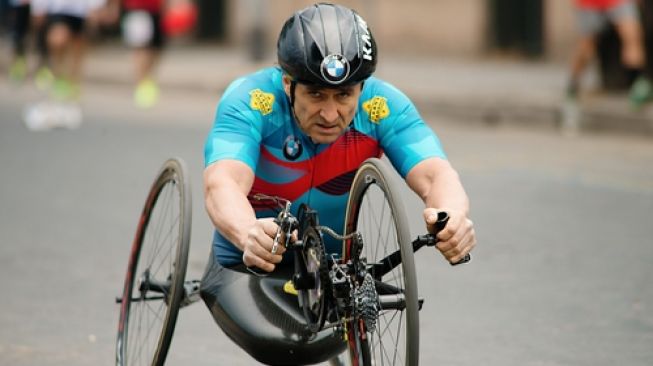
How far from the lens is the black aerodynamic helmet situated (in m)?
4.01

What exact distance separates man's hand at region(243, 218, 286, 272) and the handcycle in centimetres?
3

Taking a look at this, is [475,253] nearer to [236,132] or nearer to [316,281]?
[236,132]

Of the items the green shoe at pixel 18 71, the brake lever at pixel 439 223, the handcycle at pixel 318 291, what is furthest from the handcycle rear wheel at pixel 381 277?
the green shoe at pixel 18 71

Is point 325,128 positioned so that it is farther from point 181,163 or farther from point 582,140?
point 582,140

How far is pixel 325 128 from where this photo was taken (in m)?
4.20

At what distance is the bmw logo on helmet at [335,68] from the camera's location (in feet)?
13.1

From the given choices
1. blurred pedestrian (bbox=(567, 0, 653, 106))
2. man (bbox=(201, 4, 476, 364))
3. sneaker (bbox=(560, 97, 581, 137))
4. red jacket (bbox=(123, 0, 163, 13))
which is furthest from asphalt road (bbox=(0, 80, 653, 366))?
red jacket (bbox=(123, 0, 163, 13))

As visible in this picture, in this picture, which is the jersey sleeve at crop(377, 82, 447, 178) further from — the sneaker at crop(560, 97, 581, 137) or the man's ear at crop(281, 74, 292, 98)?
the sneaker at crop(560, 97, 581, 137)

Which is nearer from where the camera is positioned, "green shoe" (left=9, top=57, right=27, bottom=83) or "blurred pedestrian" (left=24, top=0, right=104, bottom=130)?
"blurred pedestrian" (left=24, top=0, right=104, bottom=130)

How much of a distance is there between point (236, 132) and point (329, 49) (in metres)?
0.48

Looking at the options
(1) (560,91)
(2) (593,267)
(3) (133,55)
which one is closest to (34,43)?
(3) (133,55)

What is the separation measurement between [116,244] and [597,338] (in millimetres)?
3176

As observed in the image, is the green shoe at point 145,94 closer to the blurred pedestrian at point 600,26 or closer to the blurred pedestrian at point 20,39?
the blurred pedestrian at point 20,39

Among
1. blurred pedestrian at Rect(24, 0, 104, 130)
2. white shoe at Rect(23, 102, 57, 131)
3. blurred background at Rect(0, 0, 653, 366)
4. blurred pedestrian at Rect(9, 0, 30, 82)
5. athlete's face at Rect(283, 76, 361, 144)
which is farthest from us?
blurred pedestrian at Rect(9, 0, 30, 82)
